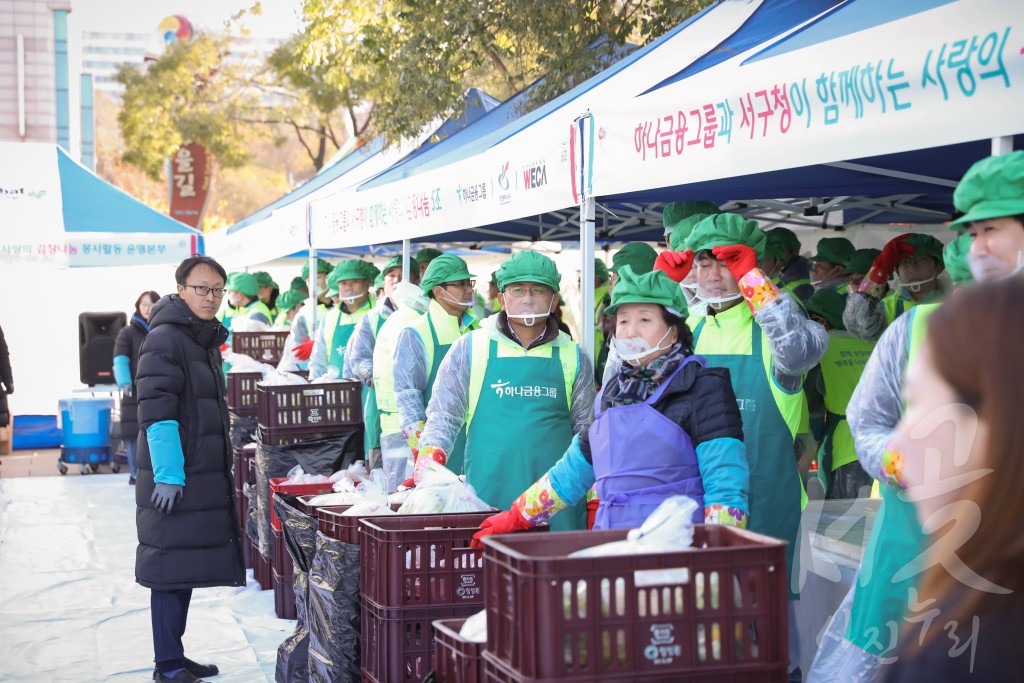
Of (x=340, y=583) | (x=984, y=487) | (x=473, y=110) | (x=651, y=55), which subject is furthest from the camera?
(x=473, y=110)

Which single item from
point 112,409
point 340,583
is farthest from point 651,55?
point 112,409

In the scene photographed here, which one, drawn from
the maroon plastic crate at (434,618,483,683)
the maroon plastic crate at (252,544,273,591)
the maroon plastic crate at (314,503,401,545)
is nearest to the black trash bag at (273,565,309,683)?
→ the maroon plastic crate at (314,503,401,545)

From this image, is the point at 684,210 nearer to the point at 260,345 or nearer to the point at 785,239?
the point at 785,239

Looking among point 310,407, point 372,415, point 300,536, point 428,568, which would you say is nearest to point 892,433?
point 428,568

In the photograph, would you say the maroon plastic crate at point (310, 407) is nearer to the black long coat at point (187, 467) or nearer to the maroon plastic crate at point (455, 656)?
the black long coat at point (187, 467)

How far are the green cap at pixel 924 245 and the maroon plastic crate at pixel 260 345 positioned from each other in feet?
26.0

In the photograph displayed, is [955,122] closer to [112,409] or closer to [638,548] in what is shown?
[638,548]

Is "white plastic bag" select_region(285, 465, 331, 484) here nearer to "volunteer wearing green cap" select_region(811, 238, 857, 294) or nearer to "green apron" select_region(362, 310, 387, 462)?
"green apron" select_region(362, 310, 387, 462)

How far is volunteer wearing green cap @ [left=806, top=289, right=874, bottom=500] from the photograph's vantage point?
6020mm

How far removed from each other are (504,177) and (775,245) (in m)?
1.58

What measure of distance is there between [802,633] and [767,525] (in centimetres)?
45

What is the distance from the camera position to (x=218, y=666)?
5.96 meters

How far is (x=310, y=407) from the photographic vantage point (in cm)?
715

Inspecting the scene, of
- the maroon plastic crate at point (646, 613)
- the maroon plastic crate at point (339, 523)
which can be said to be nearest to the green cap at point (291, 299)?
the maroon plastic crate at point (339, 523)
